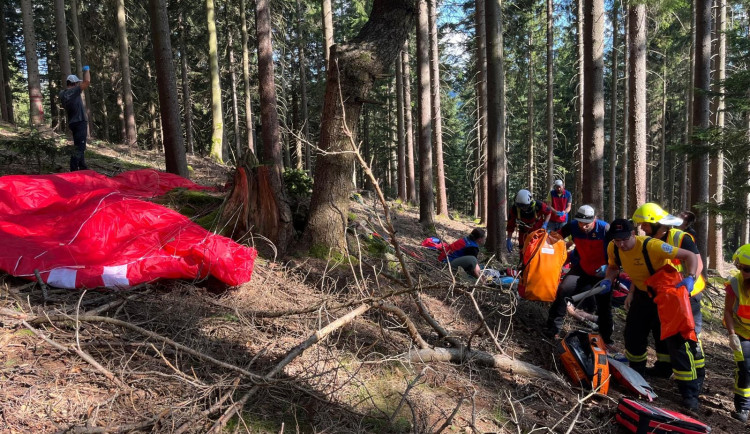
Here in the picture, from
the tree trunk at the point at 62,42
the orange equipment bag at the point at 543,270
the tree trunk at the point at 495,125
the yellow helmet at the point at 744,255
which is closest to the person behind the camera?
the yellow helmet at the point at 744,255

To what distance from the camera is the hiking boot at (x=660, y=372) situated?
4984 millimetres

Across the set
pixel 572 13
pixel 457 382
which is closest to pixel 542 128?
pixel 572 13

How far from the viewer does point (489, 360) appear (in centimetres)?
430

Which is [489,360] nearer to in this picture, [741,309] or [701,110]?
[741,309]

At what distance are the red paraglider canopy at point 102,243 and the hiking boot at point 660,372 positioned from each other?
15.4ft

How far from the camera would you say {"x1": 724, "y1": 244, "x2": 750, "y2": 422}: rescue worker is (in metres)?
4.30

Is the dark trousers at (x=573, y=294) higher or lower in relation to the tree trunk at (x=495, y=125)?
lower

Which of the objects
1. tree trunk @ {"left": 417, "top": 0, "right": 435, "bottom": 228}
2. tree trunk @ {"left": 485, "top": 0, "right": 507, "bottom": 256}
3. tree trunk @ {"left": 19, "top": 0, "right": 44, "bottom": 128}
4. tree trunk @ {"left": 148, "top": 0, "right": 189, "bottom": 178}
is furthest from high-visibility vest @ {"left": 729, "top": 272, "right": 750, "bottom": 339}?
tree trunk @ {"left": 19, "top": 0, "right": 44, "bottom": 128}

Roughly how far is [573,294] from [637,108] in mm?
5602

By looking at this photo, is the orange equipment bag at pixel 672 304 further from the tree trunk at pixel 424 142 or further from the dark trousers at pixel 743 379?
the tree trunk at pixel 424 142

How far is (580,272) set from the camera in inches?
219

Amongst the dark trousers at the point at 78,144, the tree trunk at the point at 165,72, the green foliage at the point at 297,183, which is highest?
the tree trunk at the point at 165,72

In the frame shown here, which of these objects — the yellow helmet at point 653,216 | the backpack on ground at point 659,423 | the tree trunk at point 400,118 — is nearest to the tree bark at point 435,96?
the tree trunk at point 400,118

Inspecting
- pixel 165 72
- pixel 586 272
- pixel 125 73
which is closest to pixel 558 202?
pixel 586 272
